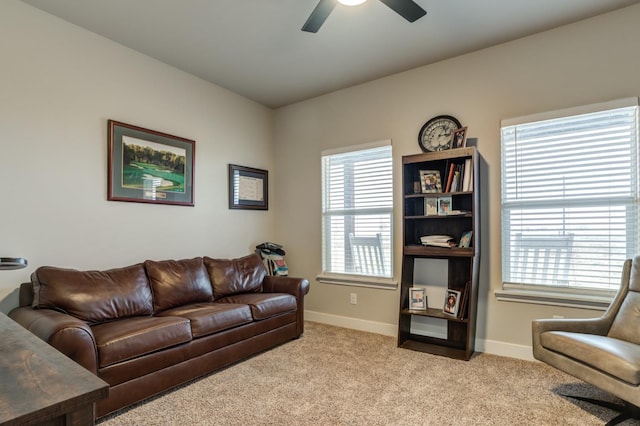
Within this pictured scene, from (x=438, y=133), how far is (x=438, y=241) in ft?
3.57

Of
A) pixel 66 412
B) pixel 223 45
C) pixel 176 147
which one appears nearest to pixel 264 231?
pixel 176 147

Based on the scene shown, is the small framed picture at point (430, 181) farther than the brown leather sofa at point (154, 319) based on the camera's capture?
Yes

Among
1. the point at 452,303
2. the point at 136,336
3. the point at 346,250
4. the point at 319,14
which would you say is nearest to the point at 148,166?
the point at 136,336

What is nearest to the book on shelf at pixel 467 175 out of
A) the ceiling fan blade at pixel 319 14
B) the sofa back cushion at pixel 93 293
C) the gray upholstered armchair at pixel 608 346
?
the gray upholstered armchair at pixel 608 346

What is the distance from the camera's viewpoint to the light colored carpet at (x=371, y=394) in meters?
2.08

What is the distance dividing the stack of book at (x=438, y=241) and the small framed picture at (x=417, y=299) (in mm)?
500

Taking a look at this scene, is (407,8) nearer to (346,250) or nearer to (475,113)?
(475,113)

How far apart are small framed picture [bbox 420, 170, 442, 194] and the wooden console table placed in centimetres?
296

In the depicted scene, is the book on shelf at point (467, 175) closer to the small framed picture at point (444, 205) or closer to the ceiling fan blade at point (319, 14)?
the small framed picture at point (444, 205)

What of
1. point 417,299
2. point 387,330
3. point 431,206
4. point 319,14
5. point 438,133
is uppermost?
point 319,14

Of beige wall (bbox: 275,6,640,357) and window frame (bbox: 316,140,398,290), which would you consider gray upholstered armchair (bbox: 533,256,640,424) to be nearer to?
beige wall (bbox: 275,6,640,357)

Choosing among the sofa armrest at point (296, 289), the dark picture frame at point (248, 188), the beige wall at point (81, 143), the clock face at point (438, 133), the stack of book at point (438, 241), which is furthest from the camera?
the dark picture frame at point (248, 188)

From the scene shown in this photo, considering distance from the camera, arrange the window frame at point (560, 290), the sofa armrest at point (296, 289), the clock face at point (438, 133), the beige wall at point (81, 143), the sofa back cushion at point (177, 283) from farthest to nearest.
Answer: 1. the sofa armrest at point (296, 289)
2. the clock face at point (438, 133)
3. the sofa back cushion at point (177, 283)
4. the window frame at point (560, 290)
5. the beige wall at point (81, 143)

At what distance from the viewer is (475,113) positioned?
3316 mm
